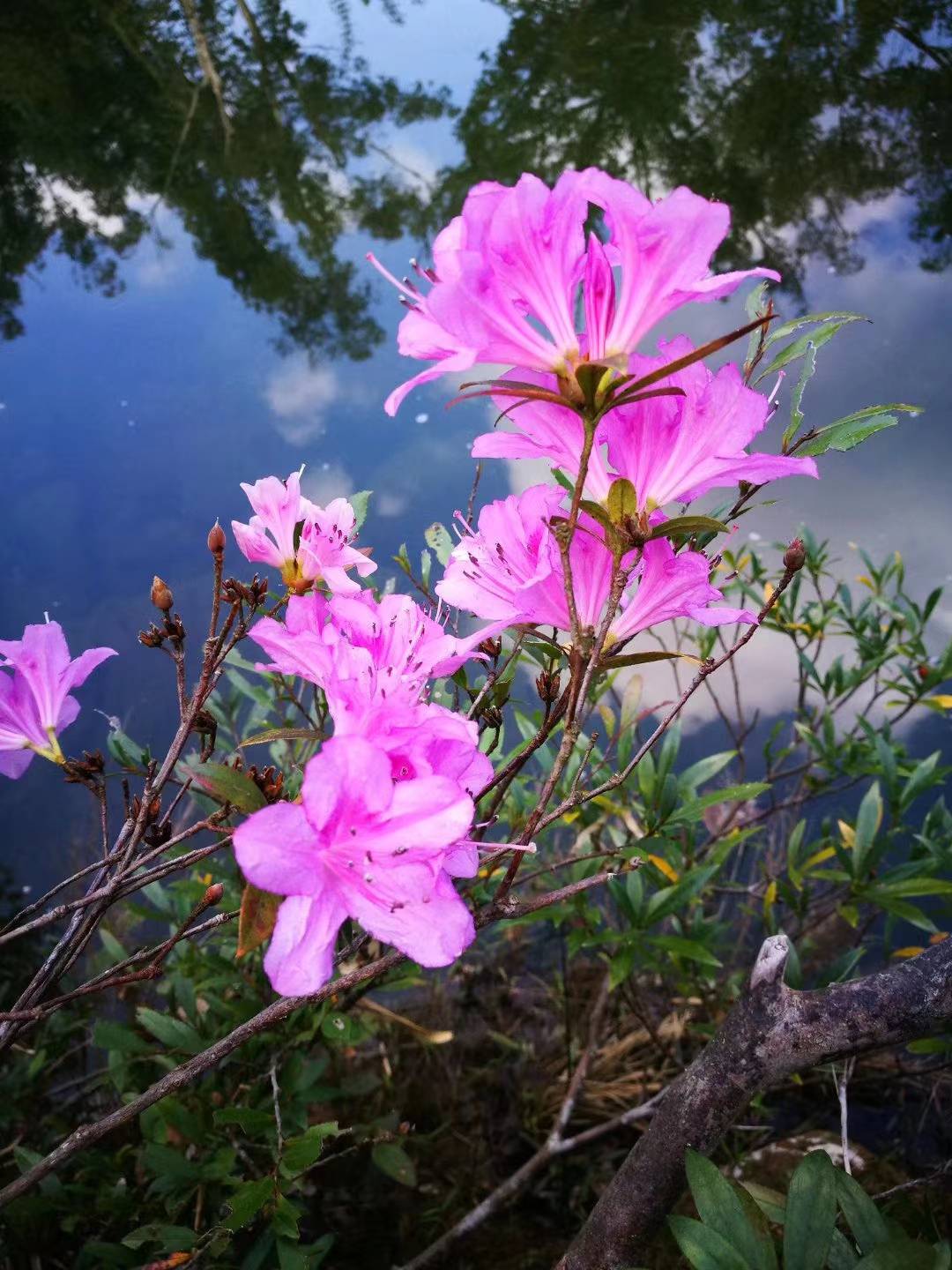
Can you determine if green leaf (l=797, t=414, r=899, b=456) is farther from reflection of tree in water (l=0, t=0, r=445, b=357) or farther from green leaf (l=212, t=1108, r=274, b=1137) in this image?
reflection of tree in water (l=0, t=0, r=445, b=357)

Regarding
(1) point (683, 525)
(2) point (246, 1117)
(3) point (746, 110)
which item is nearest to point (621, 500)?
(1) point (683, 525)

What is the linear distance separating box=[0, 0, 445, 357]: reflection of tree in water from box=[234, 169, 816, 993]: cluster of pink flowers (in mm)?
4416

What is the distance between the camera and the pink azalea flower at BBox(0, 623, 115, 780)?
781 millimetres

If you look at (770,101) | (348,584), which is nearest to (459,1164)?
(348,584)

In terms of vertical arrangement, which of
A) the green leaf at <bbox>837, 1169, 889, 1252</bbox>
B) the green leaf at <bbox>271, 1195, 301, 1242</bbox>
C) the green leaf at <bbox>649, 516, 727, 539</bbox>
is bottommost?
the green leaf at <bbox>837, 1169, 889, 1252</bbox>

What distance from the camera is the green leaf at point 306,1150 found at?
880mm

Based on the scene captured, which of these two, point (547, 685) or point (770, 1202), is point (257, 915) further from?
point (770, 1202)

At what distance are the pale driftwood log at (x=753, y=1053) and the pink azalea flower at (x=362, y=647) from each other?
428 millimetres

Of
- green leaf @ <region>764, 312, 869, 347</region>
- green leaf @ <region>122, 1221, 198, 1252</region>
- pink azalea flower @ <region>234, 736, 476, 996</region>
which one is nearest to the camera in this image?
pink azalea flower @ <region>234, 736, 476, 996</region>

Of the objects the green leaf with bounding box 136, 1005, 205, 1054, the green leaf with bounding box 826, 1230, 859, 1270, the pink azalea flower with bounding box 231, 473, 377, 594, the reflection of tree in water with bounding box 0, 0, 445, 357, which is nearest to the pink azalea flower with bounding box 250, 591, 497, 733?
the pink azalea flower with bounding box 231, 473, 377, 594

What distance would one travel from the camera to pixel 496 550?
72 cm

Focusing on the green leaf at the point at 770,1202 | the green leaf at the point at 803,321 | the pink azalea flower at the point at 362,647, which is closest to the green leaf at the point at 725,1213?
the green leaf at the point at 770,1202

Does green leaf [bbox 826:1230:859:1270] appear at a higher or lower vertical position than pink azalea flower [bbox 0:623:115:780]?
lower

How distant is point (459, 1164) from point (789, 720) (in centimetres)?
160
